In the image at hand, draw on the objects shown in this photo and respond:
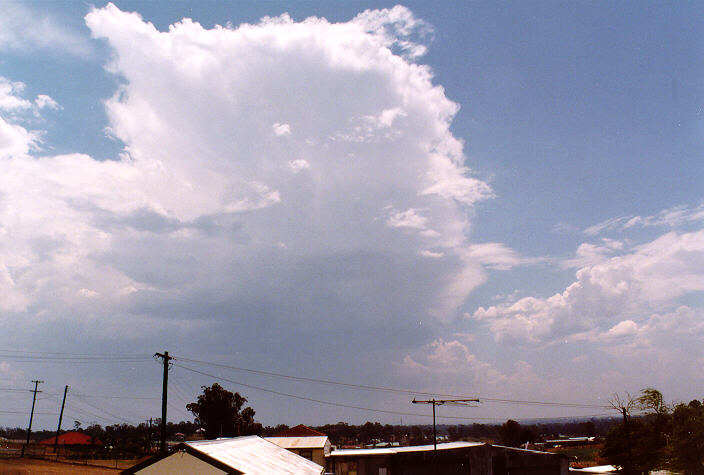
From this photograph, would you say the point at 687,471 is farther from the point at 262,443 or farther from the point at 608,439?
the point at 262,443

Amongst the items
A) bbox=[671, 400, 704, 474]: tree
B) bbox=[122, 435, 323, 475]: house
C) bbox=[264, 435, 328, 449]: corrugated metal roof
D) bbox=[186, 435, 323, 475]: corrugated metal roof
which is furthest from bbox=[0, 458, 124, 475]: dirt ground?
bbox=[671, 400, 704, 474]: tree

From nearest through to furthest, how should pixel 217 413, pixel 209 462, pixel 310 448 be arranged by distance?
pixel 209 462
pixel 310 448
pixel 217 413

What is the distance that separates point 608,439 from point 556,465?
15010mm

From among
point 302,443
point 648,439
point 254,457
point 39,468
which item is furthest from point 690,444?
point 39,468

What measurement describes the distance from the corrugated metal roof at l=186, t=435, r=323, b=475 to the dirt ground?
2258cm

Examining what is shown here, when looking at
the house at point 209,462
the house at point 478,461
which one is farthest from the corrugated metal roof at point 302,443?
→ the house at point 209,462

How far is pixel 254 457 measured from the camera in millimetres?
32281

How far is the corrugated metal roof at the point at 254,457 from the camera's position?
26975mm

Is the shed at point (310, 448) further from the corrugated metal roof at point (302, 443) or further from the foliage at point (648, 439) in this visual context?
the foliage at point (648, 439)

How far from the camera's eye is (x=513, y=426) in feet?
389

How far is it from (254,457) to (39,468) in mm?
34025

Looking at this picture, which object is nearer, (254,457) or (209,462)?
(209,462)

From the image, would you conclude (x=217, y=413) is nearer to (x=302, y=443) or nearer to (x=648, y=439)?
(x=302, y=443)

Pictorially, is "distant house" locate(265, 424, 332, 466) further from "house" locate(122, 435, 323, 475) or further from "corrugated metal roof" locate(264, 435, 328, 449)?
"house" locate(122, 435, 323, 475)
